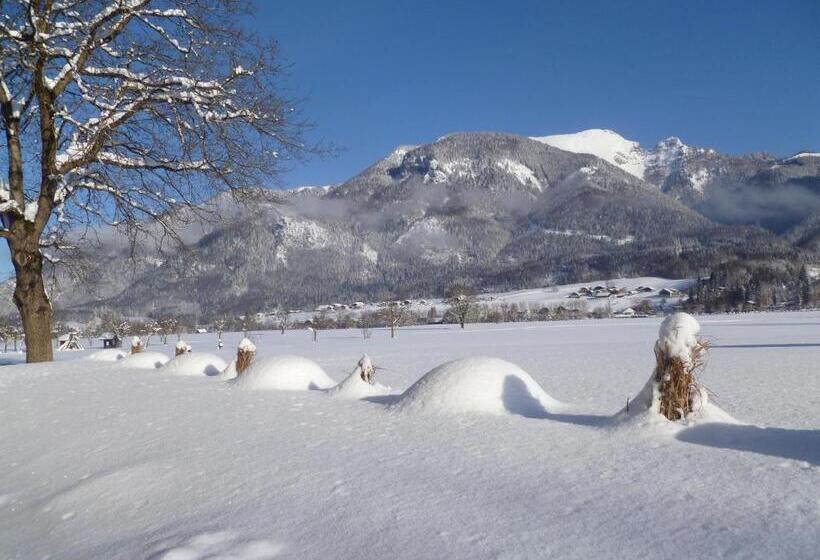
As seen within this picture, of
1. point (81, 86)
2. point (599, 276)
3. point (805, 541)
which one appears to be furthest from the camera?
point (599, 276)

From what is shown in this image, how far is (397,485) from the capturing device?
11.3 feet

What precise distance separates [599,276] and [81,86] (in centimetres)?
18572

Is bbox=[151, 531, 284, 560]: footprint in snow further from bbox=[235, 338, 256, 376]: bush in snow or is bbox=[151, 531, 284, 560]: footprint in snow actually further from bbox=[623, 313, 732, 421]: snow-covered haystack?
bbox=[235, 338, 256, 376]: bush in snow

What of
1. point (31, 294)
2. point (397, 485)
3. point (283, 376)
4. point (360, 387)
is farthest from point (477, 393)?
point (31, 294)

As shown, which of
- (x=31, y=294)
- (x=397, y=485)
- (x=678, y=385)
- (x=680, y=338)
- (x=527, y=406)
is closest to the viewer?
(x=397, y=485)

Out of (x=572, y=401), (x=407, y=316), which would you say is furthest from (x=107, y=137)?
(x=407, y=316)

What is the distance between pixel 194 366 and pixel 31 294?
307 centimetres

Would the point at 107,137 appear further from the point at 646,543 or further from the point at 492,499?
the point at 646,543

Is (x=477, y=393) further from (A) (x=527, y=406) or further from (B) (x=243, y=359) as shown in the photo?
(B) (x=243, y=359)

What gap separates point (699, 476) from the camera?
322 cm

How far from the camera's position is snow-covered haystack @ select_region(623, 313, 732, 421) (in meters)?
4.30

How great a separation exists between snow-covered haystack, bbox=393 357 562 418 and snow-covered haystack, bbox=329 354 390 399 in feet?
3.86

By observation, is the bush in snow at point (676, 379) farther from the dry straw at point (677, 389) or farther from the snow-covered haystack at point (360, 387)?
the snow-covered haystack at point (360, 387)

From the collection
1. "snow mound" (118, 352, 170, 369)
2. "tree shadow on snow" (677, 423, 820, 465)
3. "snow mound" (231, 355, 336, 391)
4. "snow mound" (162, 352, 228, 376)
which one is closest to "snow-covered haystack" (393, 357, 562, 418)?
"tree shadow on snow" (677, 423, 820, 465)
